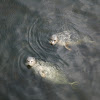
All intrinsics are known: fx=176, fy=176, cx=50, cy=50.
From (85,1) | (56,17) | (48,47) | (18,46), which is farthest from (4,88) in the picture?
(85,1)

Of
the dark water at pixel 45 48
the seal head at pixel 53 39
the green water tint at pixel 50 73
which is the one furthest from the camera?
the seal head at pixel 53 39

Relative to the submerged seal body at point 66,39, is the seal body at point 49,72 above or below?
below

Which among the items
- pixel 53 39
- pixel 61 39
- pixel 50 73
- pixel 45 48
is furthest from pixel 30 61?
pixel 61 39

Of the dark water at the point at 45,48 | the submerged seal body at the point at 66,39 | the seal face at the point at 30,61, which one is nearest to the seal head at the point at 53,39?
the submerged seal body at the point at 66,39

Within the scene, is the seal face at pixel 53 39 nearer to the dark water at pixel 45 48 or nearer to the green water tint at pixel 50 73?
the dark water at pixel 45 48

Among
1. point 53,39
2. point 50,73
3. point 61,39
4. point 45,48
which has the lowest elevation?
point 50,73

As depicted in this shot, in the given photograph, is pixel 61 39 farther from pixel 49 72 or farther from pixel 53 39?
pixel 49 72

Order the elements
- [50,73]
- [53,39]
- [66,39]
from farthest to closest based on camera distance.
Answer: [66,39], [53,39], [50,73]
